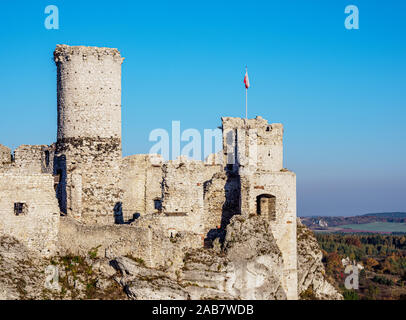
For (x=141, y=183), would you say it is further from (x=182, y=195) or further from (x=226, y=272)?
(x=226, y=272)

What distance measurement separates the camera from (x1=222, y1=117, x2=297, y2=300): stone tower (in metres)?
37.5

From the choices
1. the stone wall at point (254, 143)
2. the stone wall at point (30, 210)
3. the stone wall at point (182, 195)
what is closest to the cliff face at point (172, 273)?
the stone wall at point (30, 210)

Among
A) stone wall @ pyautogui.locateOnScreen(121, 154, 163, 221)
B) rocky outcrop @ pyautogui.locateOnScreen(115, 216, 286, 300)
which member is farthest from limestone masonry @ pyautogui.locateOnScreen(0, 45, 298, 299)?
stone wall @ pyautogui.locateOnScreen(121, 154, 163, 221)

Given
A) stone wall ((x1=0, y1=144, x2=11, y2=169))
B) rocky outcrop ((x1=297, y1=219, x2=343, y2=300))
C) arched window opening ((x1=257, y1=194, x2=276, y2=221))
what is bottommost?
rocky outcrop ((x1=297, y1=219, x2=343, y2=300))

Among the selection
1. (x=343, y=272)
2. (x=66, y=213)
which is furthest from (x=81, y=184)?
(x=343, y=272)

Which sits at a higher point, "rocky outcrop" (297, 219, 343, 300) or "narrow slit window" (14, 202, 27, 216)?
"narrow slit window" (14, 202, 27, 216)

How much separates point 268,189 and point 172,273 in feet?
30.8

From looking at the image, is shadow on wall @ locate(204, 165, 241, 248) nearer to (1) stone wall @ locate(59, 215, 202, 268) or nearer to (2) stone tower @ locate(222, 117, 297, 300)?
(2) stone tower @ locate(222, 117, 297, 300)

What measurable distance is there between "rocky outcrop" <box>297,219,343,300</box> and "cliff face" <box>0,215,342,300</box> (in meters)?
5.13

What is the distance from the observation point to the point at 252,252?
113 feet

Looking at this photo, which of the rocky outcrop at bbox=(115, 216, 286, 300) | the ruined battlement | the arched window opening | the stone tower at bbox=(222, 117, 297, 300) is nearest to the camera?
the rocky outcrop at bbox=(115, 216, 286, 300)

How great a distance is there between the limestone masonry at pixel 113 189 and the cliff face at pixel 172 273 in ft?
1.50
